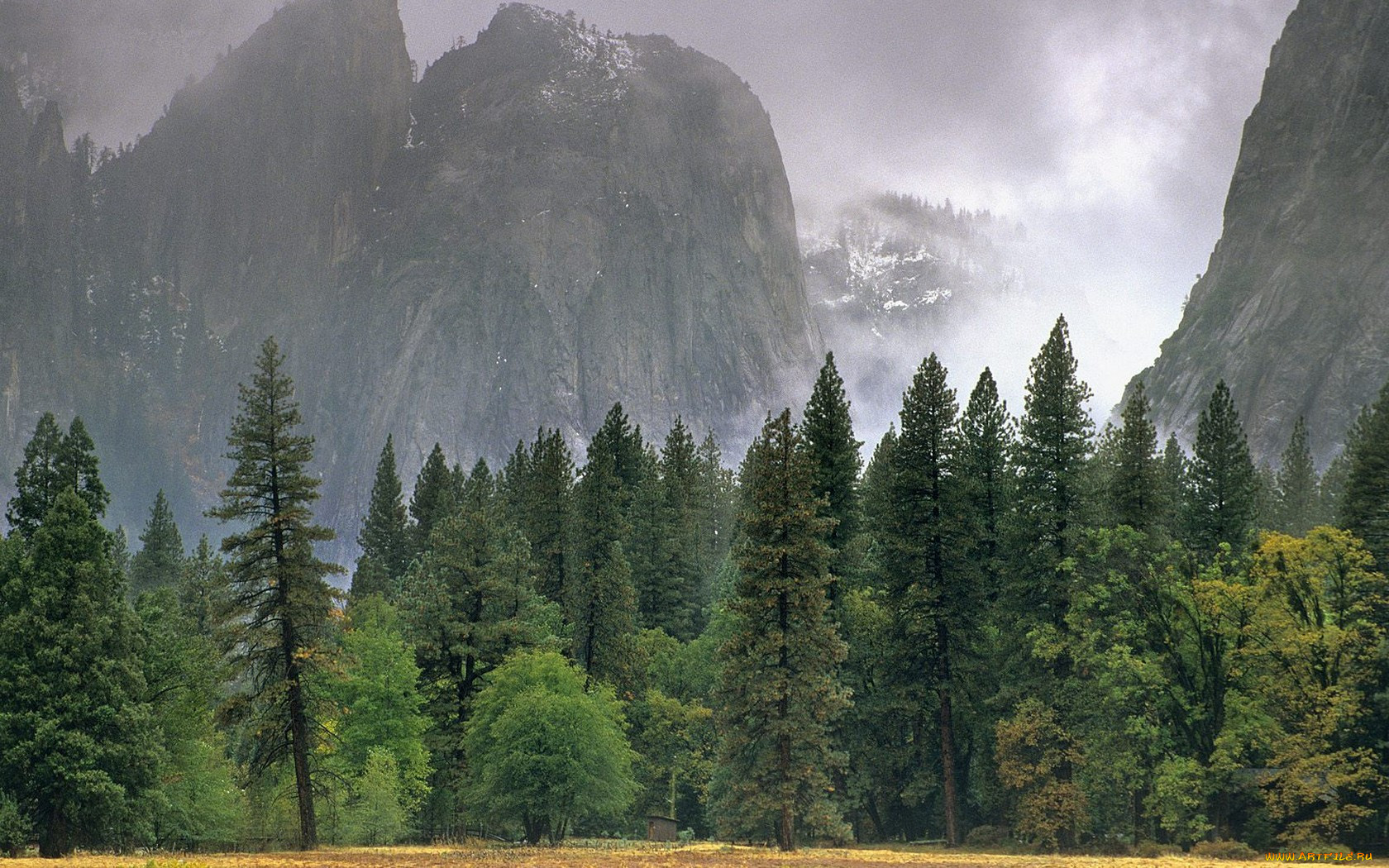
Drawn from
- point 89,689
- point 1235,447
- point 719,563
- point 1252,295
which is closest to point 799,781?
point 89,689

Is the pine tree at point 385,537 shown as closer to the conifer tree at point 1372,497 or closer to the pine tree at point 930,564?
the pine tree at point 930,564

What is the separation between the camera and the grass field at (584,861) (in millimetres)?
29641

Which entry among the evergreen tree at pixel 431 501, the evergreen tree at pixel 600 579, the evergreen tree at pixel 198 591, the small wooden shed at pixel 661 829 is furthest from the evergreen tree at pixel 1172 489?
the evergreen tree at pixel 431 501

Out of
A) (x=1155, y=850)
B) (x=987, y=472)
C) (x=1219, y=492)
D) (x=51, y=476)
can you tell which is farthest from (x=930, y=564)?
(x=51, y=476)

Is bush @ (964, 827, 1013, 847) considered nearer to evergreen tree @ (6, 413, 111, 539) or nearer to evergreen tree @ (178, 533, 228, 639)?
evergreen tree @ (178, 533, 228, 639)

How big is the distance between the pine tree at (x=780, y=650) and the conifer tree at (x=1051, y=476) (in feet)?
35.8

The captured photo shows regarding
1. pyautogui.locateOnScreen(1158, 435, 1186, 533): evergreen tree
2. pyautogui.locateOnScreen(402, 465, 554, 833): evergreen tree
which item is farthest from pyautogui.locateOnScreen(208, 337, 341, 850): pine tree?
pyautogui.locateOnScreen(1158, 435, 1186, 533): evergreen tree

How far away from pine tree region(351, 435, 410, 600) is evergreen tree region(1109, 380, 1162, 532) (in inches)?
2140

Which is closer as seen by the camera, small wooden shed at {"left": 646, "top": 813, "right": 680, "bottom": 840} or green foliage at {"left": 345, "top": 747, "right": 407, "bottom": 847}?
green foliage at {"left": 345, "top": 747, "right": 407, "bottom": 847}

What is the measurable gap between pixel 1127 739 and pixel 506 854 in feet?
86.9

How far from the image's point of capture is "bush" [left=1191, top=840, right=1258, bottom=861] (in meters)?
41.2

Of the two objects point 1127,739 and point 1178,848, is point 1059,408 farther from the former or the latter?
point 1178,848

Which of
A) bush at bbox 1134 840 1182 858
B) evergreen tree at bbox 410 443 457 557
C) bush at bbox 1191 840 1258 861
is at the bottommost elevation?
bush at bbox 1134 840 1182 858

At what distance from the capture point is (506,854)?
3538 centimetres
